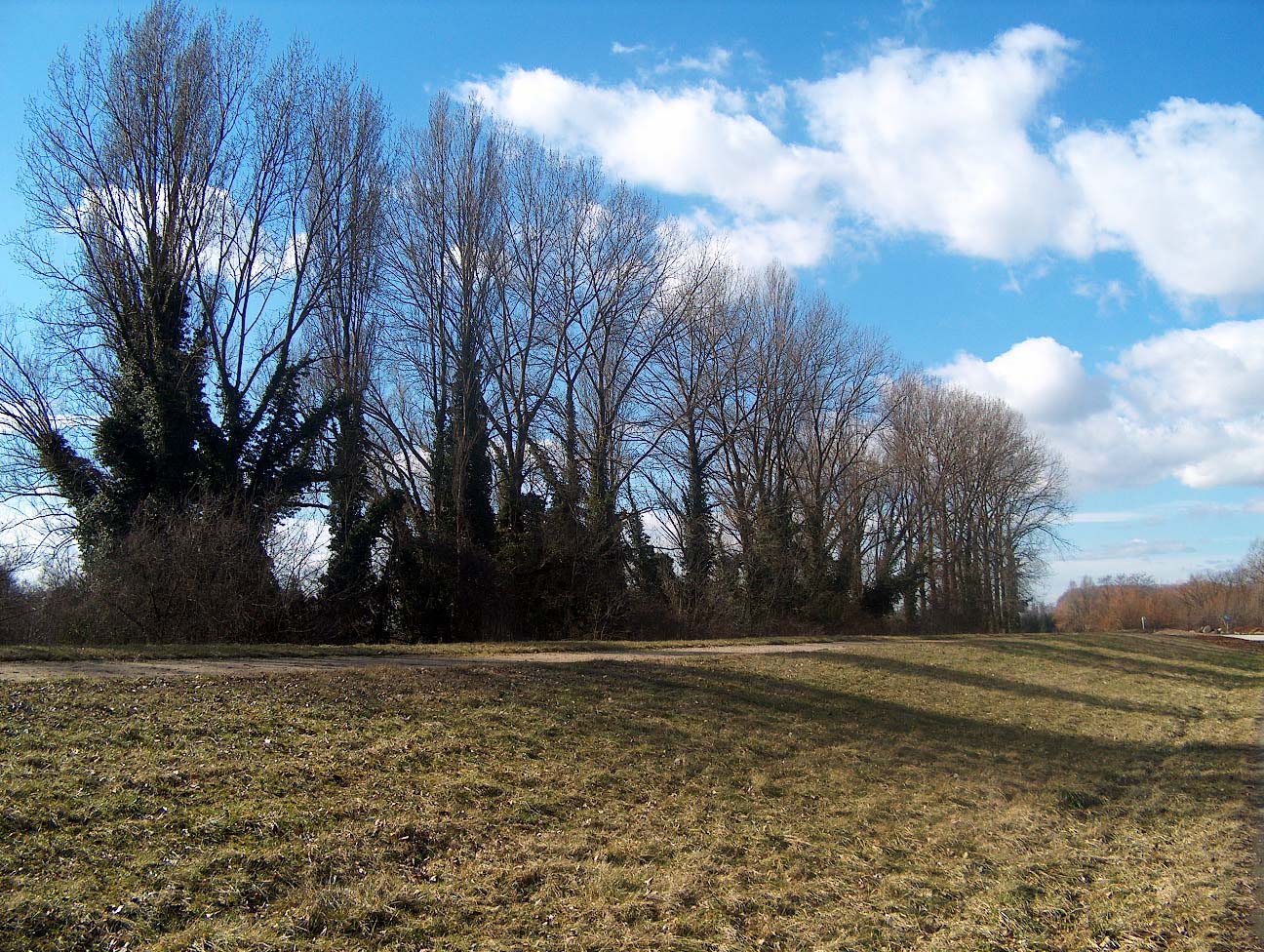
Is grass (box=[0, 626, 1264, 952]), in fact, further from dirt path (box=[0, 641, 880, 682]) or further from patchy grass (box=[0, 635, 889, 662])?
patchy grass (box=[0, 635, 889, 662])

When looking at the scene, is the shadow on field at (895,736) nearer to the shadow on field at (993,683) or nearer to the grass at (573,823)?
the grass at (573,823)

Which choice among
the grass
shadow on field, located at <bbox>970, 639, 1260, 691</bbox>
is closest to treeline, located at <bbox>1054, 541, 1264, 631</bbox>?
shadow on field, located at <bbox>970, 639, 1260, 691</bbox>

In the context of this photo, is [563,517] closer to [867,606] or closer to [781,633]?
[781,633]

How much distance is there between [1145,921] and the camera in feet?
20.1

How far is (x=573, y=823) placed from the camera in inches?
285

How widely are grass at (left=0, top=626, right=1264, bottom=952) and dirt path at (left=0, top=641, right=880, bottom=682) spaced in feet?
2.66

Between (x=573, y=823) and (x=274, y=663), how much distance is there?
6.44m

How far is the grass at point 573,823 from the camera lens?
5184 mm

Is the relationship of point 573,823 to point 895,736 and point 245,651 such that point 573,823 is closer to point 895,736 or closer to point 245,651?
point 895,736

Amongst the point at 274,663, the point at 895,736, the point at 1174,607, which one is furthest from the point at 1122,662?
the point at 1174,607

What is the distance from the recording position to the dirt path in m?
9.68

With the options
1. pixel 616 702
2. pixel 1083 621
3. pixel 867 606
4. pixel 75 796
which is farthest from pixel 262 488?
pixel 1083 621

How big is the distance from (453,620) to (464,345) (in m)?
9.02

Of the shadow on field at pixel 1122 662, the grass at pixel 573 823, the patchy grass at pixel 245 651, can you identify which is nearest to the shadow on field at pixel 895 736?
the grass at pixel 573 823
